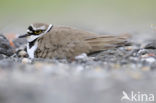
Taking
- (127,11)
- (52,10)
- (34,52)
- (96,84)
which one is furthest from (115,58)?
(52,10)

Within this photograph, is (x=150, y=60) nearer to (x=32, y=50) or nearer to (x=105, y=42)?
(x=105, y=42)

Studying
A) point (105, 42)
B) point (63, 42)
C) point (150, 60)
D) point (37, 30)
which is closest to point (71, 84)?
point (150, 60)

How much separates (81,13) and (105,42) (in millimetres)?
11166

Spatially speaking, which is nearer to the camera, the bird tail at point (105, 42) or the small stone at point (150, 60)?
the small stone at point (150, 60)

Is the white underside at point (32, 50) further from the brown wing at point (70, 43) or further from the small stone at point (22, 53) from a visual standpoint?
the small stone at point (22, 53)

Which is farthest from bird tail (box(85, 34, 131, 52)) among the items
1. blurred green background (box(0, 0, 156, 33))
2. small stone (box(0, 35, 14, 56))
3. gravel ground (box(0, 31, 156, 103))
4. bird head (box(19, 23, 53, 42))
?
blurred green background (box(0, 0, 156, 33))

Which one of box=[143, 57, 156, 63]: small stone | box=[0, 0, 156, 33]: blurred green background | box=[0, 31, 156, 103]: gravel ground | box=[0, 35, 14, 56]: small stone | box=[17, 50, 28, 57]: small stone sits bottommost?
box=[0, 0, 156, 33]: blurred green background

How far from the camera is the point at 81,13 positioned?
1894cm

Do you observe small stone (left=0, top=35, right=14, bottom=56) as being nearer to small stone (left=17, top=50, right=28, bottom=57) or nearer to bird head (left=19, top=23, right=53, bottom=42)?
small stone (left=17, top=50, right=28, bottom=57)

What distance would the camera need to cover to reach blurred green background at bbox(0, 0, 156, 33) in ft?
51.0

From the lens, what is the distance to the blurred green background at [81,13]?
51.0 ft

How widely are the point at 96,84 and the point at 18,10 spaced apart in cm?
1444

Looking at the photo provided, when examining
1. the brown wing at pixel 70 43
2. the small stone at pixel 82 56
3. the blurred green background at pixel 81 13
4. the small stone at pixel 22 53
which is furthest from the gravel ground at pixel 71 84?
the blurred green background at pixel 81 13

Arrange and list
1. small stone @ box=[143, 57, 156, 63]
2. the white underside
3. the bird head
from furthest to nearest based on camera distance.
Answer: the bird head → the white underside → small stone @ box=[143, 57, 156, 63]
